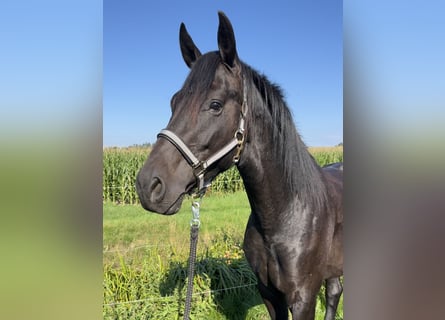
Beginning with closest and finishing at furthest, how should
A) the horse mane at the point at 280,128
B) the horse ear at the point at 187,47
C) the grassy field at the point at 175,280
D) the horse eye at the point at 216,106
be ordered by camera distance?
1. the horse eye at the point at 216,106
2. the horse mane at the point at 280,128
3. the horse ear at the point at 187,47
4. the grassy field at the point at 175,280

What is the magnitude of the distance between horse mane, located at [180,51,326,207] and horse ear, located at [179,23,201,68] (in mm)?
259

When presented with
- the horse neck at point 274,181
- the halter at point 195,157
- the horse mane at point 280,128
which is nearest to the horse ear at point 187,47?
the horse mane at point 280,128

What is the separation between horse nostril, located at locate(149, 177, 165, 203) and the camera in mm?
1435

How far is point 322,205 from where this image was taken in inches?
79.4

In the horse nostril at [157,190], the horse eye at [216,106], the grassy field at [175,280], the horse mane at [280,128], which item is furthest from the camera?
the grassy field at [175,280]

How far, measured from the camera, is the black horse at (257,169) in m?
1.49

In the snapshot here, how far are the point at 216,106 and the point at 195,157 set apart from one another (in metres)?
0.27

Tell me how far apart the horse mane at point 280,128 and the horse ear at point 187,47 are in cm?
26

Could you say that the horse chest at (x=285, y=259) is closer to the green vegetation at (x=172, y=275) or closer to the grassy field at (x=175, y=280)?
the green vegetation at (x=172, y=275)

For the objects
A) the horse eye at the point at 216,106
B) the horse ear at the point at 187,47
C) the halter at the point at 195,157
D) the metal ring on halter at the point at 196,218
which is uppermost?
the horse ear at the point at 187,47
